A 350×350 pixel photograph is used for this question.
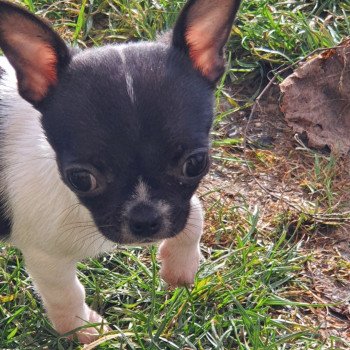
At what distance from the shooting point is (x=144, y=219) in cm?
352

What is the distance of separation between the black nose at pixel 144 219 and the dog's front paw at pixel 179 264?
0.96m

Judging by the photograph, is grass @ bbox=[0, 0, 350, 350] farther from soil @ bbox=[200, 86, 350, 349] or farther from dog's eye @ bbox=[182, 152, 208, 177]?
dog's eye @ bbox=[182, 152, 208, 177]

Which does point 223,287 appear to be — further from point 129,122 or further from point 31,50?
point 31,50

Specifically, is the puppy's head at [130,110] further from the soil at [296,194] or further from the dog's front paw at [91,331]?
the soil at [296,194]

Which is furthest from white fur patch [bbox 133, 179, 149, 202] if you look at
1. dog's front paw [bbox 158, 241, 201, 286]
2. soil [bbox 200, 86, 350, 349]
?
soil [bbox 200, 86, 350, 349]

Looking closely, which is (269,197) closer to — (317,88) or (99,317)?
(317,88)

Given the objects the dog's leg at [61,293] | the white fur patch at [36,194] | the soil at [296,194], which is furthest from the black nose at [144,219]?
the soil at [296,194]

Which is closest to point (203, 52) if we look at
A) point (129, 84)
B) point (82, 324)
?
point (129, 84)

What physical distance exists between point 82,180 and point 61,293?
90 cm

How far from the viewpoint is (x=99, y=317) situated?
15.1 ft

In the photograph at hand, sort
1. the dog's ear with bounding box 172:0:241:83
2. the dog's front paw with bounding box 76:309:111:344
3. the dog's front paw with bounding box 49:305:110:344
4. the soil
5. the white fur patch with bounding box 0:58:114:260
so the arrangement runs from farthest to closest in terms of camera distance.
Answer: the soil
the dog's front paw with bounding box 76:309:111:344
the dog's front paw with bounding box 49:305:110:344
the white fur patch with bounding box 0:58:114:260
the dog's ear with bounding box 172:0:241:83

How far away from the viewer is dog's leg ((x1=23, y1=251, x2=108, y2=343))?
4113 millimetres

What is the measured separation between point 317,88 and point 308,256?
148cm

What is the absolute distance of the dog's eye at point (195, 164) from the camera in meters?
3.54
